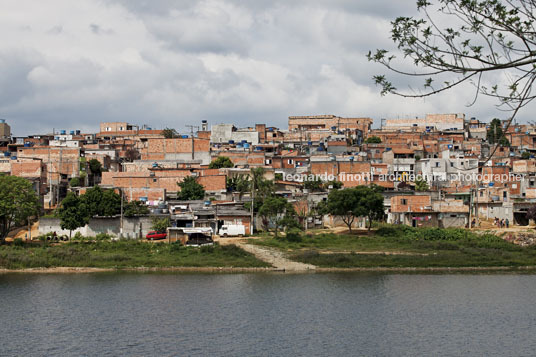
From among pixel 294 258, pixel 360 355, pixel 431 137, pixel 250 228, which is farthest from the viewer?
pixel 431 137

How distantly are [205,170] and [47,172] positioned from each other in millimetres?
14513

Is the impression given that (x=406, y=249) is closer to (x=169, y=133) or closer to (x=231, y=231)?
(x=231, y=231)

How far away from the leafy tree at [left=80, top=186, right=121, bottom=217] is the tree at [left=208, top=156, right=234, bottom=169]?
76.8 feet

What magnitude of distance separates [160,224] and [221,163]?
2518cm

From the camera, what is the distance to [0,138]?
90125 millimetres

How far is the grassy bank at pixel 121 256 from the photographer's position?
44.6 m

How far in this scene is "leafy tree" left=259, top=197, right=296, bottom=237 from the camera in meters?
51.5

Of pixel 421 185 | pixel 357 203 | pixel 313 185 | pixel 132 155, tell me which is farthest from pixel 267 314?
pixel 132 155

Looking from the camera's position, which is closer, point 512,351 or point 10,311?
point 512,351

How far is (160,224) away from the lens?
5138 cm

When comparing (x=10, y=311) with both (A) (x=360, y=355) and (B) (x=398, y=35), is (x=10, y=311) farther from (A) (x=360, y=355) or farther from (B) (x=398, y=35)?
(B) (x=398, y=35)

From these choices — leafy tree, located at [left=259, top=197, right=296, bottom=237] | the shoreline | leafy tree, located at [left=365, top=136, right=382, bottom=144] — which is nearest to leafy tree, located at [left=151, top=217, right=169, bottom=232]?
leafy tree, located at [left=259, top=197, right=296, bottom=237]

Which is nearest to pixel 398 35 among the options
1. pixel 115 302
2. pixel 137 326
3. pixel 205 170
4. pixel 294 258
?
pixel 137 326

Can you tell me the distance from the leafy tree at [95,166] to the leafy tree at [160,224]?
21931 millimetres
